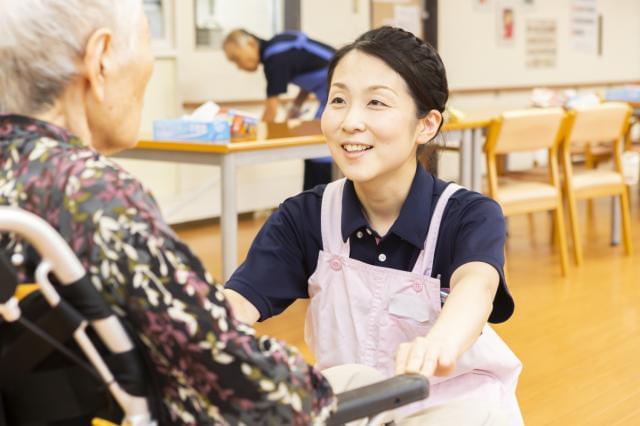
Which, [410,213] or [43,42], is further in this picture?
[410,213]

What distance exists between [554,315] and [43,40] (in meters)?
3.25

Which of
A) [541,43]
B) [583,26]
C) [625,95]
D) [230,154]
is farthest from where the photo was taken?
[583,26]

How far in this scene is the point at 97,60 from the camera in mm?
993

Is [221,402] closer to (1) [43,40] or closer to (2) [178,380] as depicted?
(2) [178,380]

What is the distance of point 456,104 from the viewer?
25.4 ft

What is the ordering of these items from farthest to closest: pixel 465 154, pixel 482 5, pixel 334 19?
pixel 482 5
pixel 334 19
pixel 465 154

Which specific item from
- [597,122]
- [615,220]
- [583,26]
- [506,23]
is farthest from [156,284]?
[583,26]

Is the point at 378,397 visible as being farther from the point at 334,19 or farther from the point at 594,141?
the point at 334,19

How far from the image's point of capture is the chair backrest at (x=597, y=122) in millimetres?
4781

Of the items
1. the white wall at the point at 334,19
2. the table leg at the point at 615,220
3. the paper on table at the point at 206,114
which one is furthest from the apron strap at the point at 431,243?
the white wall at the point at 334,19

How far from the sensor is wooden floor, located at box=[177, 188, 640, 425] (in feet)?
9.65

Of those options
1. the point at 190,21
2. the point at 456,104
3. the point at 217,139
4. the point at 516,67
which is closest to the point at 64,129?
the point at 217,139

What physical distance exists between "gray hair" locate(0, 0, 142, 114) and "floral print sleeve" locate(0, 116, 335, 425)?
28 millimetres

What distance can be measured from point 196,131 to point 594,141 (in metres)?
2.37
